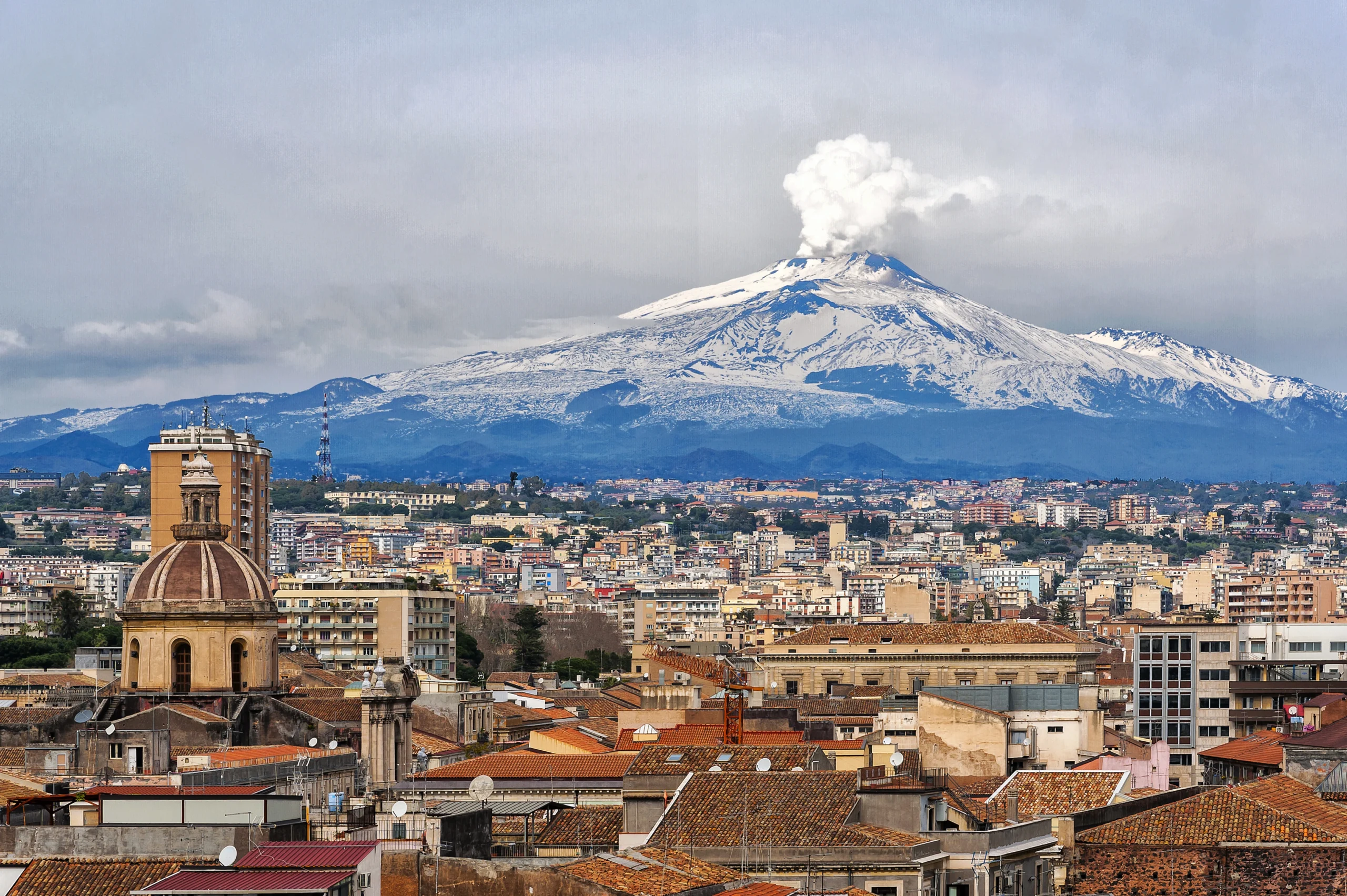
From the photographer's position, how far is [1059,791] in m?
33.1

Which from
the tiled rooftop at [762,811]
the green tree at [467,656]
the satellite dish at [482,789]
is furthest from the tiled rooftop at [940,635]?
the tiled rooftop at [762,811]

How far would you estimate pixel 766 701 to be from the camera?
242ft

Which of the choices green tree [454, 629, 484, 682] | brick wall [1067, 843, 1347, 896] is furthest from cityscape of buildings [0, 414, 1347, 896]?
green tree [454, 629, 484, 682]

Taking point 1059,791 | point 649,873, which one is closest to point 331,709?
point 1059,791

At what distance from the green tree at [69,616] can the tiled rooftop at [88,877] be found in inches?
4222

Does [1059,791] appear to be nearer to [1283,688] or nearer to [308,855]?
[308,855]

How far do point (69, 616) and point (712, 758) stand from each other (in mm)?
108727

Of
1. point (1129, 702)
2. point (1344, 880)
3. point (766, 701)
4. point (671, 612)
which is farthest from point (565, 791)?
point (671, 612)

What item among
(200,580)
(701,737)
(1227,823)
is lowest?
(701,737)

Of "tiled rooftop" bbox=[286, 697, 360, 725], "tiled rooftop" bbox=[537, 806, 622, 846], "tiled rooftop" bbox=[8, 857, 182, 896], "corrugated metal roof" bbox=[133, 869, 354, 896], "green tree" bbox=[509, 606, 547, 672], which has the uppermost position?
"corrugated metal roof" bbox=[133, 869, 354, 896]

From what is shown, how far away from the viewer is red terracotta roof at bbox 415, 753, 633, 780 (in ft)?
127

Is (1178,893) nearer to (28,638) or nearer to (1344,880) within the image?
(1344,880)

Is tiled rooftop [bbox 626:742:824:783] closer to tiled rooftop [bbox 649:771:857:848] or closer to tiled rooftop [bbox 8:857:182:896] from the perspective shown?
tiled rooftop [bbox 649:771:857:848]

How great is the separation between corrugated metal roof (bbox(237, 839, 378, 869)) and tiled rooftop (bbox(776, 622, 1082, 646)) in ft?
218
